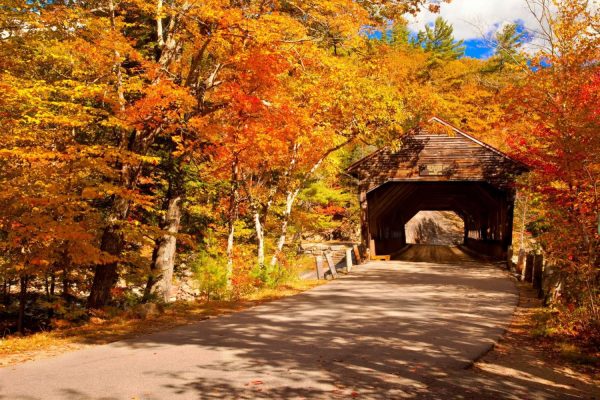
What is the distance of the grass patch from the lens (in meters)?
7.66

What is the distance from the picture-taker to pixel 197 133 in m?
13.5

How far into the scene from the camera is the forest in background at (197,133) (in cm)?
1070

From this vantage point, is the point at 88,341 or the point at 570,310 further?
the point at 570,310

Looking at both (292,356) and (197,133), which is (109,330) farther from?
(197,133)

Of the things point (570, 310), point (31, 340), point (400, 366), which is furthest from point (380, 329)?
point (31, 340)

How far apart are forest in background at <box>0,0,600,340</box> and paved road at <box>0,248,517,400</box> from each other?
2.54 metres

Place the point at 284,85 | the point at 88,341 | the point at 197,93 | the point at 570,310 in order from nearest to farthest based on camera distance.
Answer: the point at 88,341
the point at 570,310
the point at 197,93
the point at 284,85

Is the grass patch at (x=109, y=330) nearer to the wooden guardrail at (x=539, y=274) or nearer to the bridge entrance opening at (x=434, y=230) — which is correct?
the wooden guardrail at (x=539, y=274)

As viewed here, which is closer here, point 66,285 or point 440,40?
point 66,285

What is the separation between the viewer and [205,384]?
5.69 meters

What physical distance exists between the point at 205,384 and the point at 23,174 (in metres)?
7.95

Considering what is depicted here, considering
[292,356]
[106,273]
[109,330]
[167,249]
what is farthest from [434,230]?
[292,356]

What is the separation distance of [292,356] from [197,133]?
25.9ft

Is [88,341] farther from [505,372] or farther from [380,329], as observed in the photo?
[505,372]
